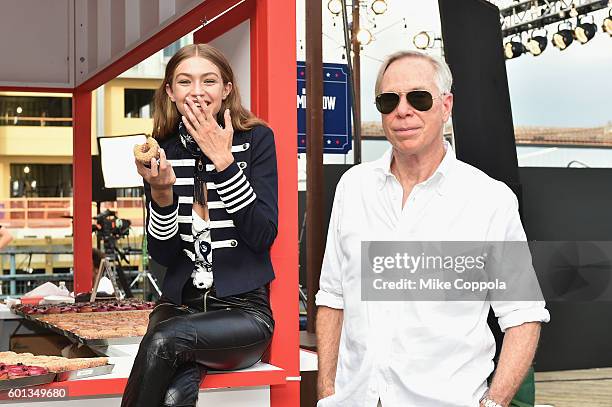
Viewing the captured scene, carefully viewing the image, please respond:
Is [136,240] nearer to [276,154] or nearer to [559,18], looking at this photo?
[559,18]

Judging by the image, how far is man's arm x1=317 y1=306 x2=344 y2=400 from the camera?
2.10 metres

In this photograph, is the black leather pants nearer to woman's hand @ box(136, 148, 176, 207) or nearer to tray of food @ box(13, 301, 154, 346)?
woman's hand @ box(136, 148, 176, 207)

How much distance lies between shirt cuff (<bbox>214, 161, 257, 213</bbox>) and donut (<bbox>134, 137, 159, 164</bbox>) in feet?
0.61

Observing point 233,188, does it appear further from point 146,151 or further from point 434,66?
point 434,66

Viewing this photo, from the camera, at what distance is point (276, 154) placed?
2961 millimetres

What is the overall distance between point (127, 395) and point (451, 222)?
988mm

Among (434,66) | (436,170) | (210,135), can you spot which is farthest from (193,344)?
(434,66)

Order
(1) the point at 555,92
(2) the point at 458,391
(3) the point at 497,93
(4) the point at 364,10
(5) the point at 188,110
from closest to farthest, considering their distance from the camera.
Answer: (2) the point at 458,391 < (5) the point at 188,110 < (3) the point at 497,93 < (4) the point at 364,10 < (1) the point at 555,92

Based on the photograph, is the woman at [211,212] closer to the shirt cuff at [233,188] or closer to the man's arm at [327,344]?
the shirt cuff at [233,188]

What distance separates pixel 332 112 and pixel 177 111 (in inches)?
115

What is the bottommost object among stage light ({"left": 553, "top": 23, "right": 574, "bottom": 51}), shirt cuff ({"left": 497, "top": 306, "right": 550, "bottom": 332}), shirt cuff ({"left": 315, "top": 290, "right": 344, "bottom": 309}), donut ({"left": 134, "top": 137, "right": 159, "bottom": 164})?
shirt cuff ({"left": 497, "top": 306, "right": 550, "bottom": 332})

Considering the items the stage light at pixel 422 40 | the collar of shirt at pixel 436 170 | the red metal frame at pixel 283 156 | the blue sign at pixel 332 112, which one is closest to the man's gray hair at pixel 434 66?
the collar of shirt at pixel 436 170

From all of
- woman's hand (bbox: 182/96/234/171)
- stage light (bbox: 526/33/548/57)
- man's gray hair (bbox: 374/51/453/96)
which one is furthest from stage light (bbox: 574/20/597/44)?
man's gray hair (bbox: 374/51/453/96)

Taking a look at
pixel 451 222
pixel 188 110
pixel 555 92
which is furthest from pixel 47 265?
pixel 451 222
